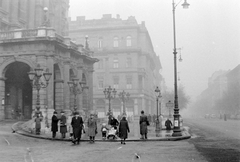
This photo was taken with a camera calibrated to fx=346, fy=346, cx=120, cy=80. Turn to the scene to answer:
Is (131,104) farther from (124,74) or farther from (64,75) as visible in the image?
(64,75)

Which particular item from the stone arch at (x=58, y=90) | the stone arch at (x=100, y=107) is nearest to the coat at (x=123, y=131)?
the stone arch at (x=58, y=90)

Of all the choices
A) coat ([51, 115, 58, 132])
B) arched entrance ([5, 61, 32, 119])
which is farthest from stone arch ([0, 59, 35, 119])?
coat ([51, 115, 58, 132])

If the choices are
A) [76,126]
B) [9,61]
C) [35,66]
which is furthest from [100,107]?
[76,126]

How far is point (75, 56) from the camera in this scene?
4066 cm

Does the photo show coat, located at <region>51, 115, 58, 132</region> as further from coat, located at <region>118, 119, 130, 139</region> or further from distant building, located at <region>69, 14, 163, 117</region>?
distant building, located at <region>69, 14, 163, 117</region>

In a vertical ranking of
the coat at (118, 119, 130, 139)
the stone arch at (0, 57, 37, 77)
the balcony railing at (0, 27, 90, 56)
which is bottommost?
the coat at (118, 119, 130, 139)

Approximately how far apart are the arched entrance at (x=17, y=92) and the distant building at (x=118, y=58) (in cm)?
3420

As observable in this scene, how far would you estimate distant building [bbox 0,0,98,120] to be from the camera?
32.8 meters

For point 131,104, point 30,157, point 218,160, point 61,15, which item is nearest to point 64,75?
point 61,15

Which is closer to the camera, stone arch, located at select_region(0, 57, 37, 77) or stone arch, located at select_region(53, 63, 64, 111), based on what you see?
stone arch, located at select_region(0, 57, 37, 77)

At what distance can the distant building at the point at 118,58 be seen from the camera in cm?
7256

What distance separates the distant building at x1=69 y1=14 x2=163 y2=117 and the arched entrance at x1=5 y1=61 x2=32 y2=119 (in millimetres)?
34204

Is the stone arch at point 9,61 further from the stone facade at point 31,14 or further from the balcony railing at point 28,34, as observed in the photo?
the stone facade at point 31,14

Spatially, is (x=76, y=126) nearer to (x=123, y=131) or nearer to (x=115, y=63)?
(x=123, y=131)
